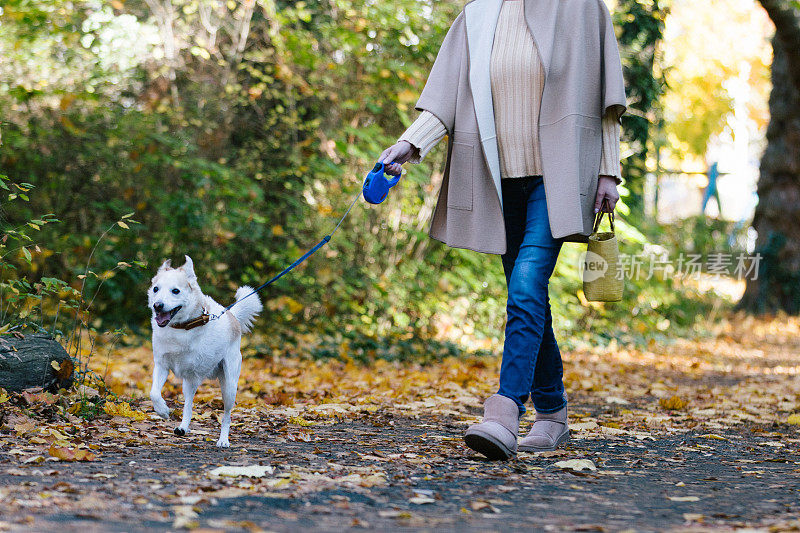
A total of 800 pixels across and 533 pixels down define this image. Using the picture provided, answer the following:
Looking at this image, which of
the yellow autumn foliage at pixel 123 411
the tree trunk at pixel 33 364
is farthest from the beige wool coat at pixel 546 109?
the tree trunk at pixel 33 364

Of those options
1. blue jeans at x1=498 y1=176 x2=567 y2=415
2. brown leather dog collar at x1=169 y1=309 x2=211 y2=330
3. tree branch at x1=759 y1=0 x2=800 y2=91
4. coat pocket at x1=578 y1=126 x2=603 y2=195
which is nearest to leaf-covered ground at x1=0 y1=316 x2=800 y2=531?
blue jeans at x1=498 y1=176 x2=567 y2=415

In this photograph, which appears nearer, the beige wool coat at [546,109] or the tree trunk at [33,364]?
the beige wool coat at [546,109]

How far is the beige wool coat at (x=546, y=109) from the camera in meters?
3.57

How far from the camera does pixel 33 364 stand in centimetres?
420

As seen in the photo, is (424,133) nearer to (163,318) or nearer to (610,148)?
(610,148)

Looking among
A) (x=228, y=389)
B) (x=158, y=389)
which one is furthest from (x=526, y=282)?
(x=158, y=389)

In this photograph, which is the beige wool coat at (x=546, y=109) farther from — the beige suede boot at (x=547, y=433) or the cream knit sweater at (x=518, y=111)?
the beige suede boot at (x=547, y=433)

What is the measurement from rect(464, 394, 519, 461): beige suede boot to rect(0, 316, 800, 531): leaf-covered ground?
2.4 inches

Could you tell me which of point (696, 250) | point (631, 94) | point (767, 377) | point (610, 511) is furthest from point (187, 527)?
point (696, 250)

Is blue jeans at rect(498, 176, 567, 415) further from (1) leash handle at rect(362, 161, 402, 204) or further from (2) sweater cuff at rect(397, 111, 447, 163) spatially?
(1) leash handle at rect(362, 161, 402, 204)

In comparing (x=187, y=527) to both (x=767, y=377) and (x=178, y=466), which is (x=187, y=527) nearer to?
(x=178, y=466)

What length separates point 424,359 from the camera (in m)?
8.12

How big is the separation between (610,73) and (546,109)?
31 centimetres

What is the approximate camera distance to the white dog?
3678 millimetres
